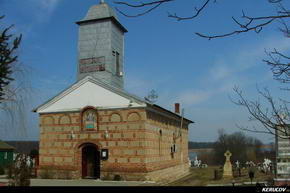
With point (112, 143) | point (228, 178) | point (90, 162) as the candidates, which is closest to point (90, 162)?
point (90, 162)

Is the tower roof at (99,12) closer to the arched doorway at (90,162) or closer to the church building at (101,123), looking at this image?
the church building at (101,123)

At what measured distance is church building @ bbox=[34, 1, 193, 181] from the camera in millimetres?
22812

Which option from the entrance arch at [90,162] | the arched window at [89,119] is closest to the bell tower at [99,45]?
the arched window at [89,119]

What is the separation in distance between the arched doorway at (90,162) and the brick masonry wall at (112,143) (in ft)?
1.31

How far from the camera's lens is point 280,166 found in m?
14.9

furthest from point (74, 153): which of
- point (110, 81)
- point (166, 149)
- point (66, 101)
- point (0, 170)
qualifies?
point (0, 170)

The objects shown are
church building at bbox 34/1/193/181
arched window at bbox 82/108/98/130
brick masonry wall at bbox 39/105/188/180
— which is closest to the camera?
brick masonry wall at bbox 39/105/188/180

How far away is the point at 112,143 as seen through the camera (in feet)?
76.2

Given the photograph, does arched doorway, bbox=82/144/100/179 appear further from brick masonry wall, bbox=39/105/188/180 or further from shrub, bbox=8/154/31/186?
shrub, bbox=8/154/31/186

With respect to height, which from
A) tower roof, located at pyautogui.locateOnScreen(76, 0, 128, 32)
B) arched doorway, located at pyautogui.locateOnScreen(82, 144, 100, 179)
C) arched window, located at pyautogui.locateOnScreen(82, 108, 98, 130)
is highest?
tower roof, located at pyautogui.locateOnScreen(76, 0, 128, 32)

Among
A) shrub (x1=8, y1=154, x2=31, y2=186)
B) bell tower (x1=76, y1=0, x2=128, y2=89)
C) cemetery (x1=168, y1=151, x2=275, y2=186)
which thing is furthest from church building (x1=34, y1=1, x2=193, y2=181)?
shrub (x1=8, y1=154, x2=31, y2=186)
